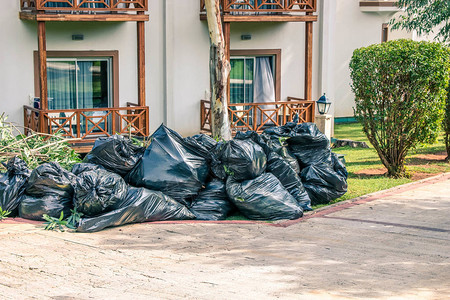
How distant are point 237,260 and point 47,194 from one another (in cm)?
286

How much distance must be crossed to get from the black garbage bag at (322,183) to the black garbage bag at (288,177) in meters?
0.33

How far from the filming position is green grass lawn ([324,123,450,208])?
40.5ft

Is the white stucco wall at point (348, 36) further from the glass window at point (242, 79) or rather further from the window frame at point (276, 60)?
the glass window at point (242, 79)

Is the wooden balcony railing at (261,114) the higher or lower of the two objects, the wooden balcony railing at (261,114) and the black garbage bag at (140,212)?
the higher

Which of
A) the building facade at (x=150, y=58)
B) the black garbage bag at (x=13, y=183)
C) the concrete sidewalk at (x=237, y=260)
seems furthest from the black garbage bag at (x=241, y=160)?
the building facade at (x=150, y=58)

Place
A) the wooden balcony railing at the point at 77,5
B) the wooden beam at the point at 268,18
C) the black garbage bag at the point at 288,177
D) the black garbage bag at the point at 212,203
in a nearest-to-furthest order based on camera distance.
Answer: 1. the black garbage bag at the point at 212,203
2. the black garbage bag at the point at 288,177
3. the wooden balcony railing at the point at 77,5
4. the wooden beam at the point at 268,18

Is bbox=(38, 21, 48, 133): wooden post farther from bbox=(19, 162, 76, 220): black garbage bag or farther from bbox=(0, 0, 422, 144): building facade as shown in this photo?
bbox=(19, 162, 76, 220): black garbage bag

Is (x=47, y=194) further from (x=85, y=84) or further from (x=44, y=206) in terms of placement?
(x=85, y=84)

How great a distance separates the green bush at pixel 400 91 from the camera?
41.2 feet

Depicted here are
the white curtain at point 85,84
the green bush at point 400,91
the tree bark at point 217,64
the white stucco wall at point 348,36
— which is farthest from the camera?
the white stucco wall at point 348,36

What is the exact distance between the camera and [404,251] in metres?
7.98

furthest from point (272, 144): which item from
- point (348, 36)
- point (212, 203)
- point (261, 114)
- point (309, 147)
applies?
point (348, 36)

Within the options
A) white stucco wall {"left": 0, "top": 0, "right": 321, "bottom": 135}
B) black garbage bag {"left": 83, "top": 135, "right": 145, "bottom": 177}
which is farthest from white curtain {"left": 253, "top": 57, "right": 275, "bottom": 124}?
black garbage bag {"left": 83, "top": 135, "right": 145, "bottom": 177}

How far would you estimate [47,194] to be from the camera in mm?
8852
